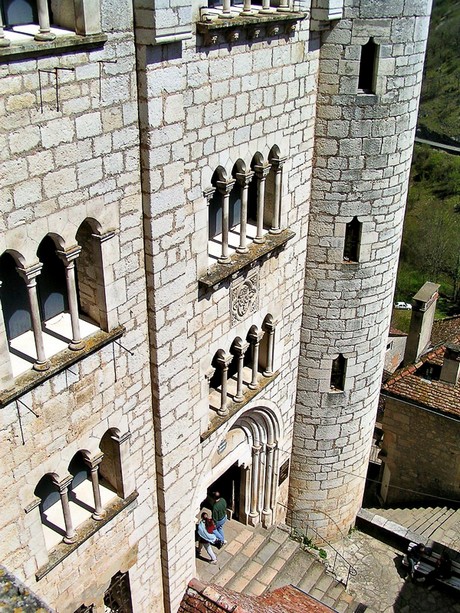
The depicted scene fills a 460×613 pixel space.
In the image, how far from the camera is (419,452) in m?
18.0

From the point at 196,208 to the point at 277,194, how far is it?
2213 mm

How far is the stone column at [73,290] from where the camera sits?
7344 mm

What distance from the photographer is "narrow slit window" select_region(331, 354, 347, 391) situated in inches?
531

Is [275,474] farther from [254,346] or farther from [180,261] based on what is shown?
[180,261]

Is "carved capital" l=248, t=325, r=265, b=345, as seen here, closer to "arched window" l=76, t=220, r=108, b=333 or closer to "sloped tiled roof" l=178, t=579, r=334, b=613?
"arched window" l=76, t=220, r=108, b=333

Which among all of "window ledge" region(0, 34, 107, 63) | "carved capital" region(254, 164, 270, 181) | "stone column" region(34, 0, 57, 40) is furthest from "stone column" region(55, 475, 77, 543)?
"carved capital" region(254, 164, 270, 181)

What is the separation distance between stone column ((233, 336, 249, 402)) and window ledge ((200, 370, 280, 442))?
0.35 feet

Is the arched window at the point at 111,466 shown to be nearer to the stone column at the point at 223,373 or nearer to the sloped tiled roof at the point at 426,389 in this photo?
the stone column at the point at 223,373

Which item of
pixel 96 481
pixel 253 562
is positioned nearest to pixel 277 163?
pixel 96 481

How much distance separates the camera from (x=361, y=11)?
1049 centimetres

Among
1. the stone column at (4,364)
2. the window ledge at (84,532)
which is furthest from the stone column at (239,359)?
the stone column at (4,364)

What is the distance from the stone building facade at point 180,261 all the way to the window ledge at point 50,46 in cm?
2

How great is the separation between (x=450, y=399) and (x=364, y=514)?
3.66 m

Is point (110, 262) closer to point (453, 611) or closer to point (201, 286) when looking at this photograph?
point (201, 286)
